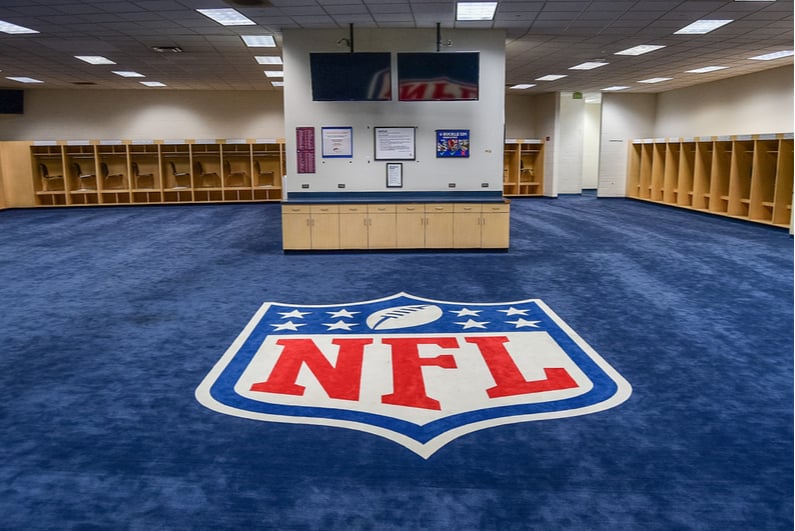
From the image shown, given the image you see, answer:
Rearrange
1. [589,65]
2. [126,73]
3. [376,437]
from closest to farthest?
[376,437]
[589,65]
[126,73]

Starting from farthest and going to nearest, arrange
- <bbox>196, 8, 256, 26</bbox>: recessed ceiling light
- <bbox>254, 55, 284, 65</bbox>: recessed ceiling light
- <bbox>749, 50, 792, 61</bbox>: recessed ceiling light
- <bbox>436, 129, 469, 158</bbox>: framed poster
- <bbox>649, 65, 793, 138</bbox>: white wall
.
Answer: <bbox>649, 65, 793, 138</bbox>: white wall < <bbox>254, 55, 284, 65</bbox>: recessed ceiling light < <bbox>749, 50, 792, 61</bbox>: recessed ceiling light < <bbox>436, 129, 469, 158</bbox>: framed poster < <bbox>196, 8, 256, 26</bbox>: recessed ceiling light

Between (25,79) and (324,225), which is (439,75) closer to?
(324,225)

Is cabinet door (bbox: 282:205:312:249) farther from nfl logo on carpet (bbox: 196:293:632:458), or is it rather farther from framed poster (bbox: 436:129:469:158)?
nfl logo on carpet (bbox: 196:293:632:458)

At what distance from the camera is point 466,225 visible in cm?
875

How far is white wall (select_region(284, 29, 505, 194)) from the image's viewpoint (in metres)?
8.66

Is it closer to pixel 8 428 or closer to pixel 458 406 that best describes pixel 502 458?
pixel 458 406

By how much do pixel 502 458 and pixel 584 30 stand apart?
7.53 meters

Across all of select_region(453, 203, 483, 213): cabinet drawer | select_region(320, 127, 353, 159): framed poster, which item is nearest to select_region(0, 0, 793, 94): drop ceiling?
select_region(320, 127, 353, 159): framed poster

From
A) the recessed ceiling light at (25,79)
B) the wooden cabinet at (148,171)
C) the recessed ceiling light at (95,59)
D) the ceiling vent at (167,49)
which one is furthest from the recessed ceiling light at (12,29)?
the wooden cabinet at (148,171)

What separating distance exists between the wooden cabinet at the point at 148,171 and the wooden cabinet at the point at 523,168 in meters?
6.59

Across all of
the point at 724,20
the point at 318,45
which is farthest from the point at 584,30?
the point at 318,45

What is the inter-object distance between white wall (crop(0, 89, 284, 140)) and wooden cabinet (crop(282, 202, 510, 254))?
9419mm

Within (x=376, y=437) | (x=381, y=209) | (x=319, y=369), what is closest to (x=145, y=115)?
(x=381, y=209)

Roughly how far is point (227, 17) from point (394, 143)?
2724mm
